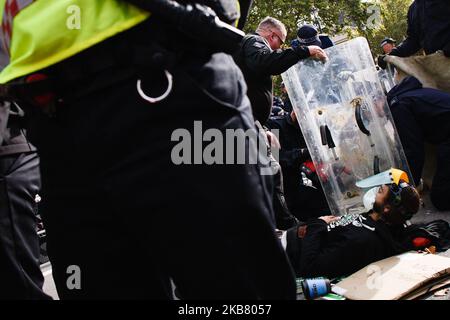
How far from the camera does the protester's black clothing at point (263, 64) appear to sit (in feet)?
12.2

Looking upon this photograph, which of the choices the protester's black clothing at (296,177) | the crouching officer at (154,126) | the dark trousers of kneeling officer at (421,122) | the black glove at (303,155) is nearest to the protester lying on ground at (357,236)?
the dark trousers of kneeling officer at (421,122)

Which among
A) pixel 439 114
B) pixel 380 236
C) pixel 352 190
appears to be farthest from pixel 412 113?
pixel 380 236

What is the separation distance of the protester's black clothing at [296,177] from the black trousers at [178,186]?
3.34m

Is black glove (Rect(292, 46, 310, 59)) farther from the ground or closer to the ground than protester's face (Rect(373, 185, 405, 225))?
farther from the ground

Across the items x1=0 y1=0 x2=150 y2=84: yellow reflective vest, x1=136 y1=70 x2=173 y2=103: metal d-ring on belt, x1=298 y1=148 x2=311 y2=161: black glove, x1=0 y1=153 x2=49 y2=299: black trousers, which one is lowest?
x1=298 y1=148 x2=311 y2=161: black glove

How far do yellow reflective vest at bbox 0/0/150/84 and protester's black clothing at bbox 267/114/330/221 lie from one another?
11.4 feet

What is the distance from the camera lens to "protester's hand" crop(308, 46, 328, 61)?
3877mm

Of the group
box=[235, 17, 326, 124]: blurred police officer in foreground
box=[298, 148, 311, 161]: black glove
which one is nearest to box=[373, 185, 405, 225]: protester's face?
box=[235, 17, 326, 124]: blurred police officer in foreground

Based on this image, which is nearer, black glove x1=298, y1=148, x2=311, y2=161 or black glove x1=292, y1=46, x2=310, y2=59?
black glove x1=292, y1=46, x2=310, y2=59

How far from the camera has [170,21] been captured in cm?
105

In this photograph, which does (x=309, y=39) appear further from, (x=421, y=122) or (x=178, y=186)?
(x=178, y=186)

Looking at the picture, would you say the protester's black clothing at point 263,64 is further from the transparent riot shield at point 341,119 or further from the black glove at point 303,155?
the black glove at point 303,155

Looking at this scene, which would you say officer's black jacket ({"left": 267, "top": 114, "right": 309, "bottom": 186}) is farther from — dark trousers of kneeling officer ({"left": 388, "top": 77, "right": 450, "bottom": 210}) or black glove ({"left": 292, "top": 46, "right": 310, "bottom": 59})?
black glove ({"left": 292, "top": 46, "right": 310, "bottom": 59})
